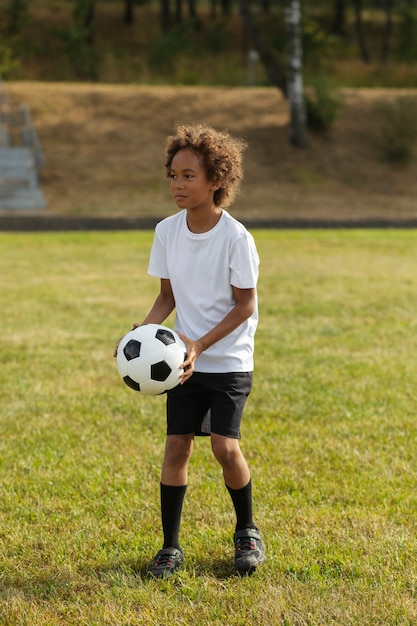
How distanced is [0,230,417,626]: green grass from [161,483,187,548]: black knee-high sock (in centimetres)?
12

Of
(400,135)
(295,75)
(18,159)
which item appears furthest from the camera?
(400,135)

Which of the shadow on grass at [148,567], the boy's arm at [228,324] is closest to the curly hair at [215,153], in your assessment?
the boy's arm at [228,324]

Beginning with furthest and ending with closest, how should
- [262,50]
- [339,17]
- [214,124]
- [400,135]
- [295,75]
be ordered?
[339,17] → [214,124] → [400,135] → [262,50] → [295,75]

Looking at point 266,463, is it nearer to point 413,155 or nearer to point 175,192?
point 175,192

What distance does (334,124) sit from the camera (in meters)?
27.5

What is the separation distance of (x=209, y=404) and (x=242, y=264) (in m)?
0.60

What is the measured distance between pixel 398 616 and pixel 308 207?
1979 centimetres

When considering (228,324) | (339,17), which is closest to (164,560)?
(228,324)

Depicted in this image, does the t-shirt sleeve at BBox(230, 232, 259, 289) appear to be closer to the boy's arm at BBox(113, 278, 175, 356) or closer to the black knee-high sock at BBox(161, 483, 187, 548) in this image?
the boy's arm at BBox(113, 278, 175, 356)

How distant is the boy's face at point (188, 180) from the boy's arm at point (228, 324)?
0.39 m

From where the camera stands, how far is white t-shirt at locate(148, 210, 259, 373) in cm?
332

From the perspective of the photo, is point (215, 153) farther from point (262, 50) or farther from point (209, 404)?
point (262, 50)

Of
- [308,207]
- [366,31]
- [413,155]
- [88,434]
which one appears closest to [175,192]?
[88,434]

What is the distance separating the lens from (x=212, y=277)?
336cm
